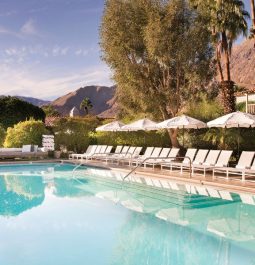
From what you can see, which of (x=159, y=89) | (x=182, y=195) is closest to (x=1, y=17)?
(x=159, y=89)

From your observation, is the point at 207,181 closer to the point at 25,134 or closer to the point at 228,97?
the point at 228,97

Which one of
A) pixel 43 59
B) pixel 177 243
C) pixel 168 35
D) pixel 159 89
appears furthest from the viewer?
pixel 43 59

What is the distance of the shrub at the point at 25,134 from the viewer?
26250 millimetres

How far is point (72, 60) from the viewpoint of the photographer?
41656mm

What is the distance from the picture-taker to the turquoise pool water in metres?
6.98

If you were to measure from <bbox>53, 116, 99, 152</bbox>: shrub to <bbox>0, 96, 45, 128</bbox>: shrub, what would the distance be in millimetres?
28988

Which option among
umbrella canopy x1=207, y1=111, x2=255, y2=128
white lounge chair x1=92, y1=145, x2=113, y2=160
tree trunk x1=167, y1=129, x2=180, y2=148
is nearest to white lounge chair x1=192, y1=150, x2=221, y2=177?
umbrella canopy x1=207, y1=111, x2=255, y2=128

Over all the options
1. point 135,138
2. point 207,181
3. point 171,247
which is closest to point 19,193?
point 207,181

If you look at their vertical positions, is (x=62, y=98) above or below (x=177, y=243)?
above

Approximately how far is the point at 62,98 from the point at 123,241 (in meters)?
195

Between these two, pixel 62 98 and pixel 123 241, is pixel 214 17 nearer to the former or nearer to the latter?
pixel 123 241

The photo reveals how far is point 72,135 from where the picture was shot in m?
27.4

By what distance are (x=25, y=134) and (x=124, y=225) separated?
60.9 ft

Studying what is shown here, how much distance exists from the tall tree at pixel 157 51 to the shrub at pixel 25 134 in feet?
23.2
